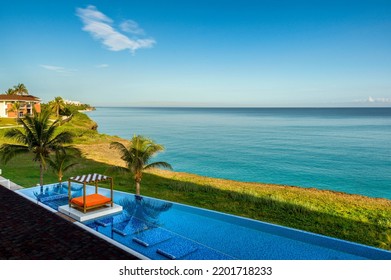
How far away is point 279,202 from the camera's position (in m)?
17.3

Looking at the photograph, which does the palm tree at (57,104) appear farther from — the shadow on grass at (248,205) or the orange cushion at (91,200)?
the orange cushion at (91,200)

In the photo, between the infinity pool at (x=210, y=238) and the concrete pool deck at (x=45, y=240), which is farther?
the infinity pool at (x=210, y=238)

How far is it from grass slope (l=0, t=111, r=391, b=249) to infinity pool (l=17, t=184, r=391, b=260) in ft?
10.2

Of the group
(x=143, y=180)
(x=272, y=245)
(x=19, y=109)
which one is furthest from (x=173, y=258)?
(x=19, y=109)

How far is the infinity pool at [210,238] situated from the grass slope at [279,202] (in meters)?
3.10

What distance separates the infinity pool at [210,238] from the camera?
9.09 meters

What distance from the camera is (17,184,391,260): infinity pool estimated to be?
9.09 metres

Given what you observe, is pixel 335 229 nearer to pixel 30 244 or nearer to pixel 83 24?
pixel 30 244

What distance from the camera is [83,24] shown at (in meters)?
23.9

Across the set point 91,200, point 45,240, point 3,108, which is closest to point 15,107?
point 3,108

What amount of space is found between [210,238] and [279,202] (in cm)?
828

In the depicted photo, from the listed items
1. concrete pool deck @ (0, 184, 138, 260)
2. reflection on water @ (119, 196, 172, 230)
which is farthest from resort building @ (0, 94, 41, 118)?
concrete pool deck @ (0, 184, 138, 260)

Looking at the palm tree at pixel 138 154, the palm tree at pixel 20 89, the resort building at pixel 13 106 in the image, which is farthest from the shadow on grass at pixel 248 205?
the palm tree at pixel 20 89

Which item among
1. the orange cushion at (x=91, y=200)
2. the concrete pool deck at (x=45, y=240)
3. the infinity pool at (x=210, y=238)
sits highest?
the orange cushion at (x=91, y=200)
